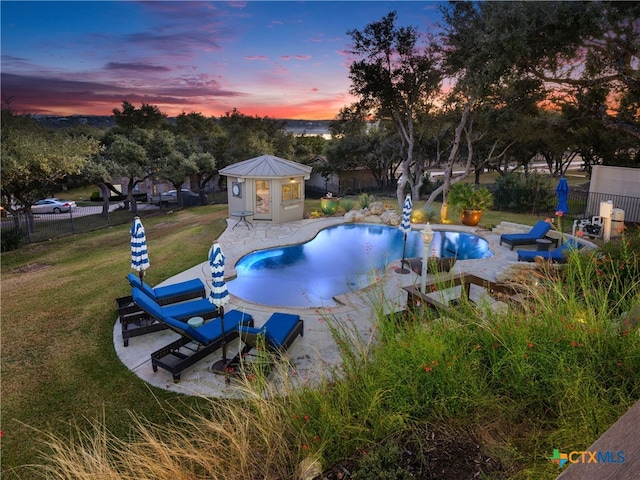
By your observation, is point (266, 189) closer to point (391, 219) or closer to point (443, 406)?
point (391, 219)

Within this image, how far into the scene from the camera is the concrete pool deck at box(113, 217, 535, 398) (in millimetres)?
5906

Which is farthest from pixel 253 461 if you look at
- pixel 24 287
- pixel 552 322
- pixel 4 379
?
pixel 24 287

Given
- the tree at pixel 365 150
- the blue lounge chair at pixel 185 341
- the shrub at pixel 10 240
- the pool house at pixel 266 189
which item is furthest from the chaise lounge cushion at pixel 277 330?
the tree at pixel 365 150

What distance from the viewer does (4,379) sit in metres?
6.19

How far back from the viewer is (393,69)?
18969mm

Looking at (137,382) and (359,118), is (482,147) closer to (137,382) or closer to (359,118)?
(359,118)

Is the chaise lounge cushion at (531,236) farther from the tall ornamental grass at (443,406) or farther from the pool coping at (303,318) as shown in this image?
the tall ornamental grass at (443,406)

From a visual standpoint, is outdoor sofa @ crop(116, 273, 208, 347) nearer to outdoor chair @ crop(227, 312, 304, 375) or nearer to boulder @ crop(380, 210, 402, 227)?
outdoor chair @ crop(227, 312, 304, 375)

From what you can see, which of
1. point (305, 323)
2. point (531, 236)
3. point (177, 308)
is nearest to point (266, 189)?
point (177, 308)

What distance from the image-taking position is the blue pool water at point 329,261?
422 inches

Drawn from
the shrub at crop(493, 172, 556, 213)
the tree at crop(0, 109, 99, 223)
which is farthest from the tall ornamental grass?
the shrub at crop(493, 172, 556, 213)

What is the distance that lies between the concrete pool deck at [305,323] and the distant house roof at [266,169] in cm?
373

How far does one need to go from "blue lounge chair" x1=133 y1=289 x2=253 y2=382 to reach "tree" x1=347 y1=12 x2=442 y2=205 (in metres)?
15.9

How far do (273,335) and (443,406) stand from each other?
3927mm
